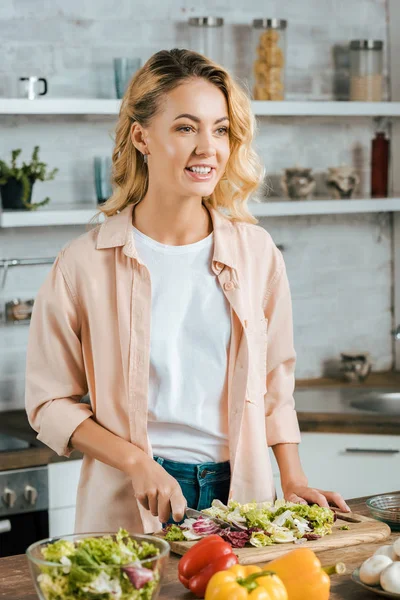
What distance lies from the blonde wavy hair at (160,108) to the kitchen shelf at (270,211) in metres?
1.23

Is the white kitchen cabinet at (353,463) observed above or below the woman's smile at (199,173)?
below

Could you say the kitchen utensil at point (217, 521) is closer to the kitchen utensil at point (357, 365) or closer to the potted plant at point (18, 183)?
the potted plant at point (18, 183)

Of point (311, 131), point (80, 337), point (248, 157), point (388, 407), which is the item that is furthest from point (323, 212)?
point (80, 337)

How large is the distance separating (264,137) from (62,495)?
1.72 meters

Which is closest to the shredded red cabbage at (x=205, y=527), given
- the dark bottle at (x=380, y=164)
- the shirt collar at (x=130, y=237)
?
the shirt collar at (x=130, y=237)

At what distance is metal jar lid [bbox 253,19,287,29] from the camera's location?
3791 millimetres

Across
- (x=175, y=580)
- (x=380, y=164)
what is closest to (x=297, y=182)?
(x=380, y=164)

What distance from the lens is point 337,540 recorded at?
179 centimetres

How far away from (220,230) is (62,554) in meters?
0.99

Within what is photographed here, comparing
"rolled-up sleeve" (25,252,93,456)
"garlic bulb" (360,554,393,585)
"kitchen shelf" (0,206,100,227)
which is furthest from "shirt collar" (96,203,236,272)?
"kitchen shelf" (0,206,100,227)

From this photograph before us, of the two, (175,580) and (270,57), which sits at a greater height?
(270,57)

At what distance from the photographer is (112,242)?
6.92ft

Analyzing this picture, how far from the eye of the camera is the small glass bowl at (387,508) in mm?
1956

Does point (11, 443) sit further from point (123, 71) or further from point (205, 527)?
point (205, 527)
